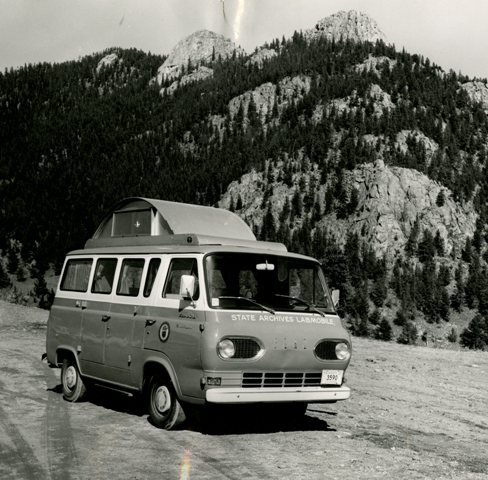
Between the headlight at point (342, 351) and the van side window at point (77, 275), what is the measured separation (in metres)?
4.06

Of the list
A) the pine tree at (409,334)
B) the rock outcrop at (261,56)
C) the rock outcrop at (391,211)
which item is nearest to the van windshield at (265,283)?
the pine tree at (409,334)

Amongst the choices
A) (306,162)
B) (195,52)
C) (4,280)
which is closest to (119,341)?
(4,280)

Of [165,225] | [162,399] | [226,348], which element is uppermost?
[165,225]

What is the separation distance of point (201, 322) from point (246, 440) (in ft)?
5.00

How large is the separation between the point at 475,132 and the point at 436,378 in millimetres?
86026

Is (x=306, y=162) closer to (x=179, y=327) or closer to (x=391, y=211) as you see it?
(x=391, y=211)

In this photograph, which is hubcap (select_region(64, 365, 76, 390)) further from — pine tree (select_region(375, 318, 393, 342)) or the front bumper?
pine tree (select_region(375, 318, 393, 342))

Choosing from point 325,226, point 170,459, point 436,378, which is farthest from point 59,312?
point 325,226

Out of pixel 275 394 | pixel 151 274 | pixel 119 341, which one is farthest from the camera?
pixel 119 341

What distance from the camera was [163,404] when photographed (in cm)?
802

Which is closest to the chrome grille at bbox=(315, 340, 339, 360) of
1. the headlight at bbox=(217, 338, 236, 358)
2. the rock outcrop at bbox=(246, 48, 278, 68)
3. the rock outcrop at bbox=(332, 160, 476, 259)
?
the headlight at bbox=(217, 338, 236, 358)

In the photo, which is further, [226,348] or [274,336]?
[274,336]

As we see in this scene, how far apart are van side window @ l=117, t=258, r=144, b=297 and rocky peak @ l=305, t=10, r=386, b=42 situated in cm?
15192

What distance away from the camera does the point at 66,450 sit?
6.88m
